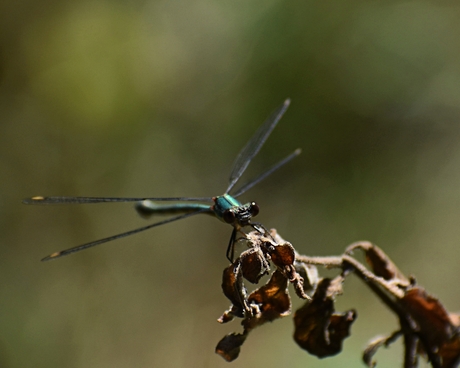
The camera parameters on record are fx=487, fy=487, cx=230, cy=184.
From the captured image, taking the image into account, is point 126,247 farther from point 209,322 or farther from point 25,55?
point 25,55

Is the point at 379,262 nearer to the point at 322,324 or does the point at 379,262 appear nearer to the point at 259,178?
the point at 322,324

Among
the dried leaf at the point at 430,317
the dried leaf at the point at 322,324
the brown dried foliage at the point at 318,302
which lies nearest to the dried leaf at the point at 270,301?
the brown dried foliage at the point at 318,302

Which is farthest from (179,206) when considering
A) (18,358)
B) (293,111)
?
(293,111)

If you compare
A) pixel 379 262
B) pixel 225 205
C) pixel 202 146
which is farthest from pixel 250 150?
pixel 202 146

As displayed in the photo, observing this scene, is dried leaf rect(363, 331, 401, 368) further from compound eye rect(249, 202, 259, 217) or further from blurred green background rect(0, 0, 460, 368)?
blurred green background rect(0, 0, 460, 368)

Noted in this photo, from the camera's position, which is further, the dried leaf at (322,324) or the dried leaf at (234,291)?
the dried leaf at (322,324)

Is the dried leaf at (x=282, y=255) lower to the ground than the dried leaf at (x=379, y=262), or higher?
higher

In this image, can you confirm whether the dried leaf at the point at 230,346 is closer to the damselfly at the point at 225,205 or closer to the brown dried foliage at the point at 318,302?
the brown dried foliage at the point at 318,302

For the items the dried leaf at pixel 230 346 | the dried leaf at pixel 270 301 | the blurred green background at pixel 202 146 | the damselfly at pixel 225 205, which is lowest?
the dried leaf at pixel 230 346
